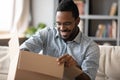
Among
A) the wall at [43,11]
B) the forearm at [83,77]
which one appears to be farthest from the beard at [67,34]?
the wall at [43,11]

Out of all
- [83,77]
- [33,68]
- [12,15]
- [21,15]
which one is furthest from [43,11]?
[33,68]

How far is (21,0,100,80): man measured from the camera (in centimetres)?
158

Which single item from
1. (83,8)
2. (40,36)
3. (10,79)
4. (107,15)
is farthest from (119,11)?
(10,79)

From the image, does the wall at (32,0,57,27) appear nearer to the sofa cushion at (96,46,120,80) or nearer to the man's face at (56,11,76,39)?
the sofa cushion at (96,46,120,80)

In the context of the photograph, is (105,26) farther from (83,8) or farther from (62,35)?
(62,35)

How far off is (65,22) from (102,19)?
2.72 metres

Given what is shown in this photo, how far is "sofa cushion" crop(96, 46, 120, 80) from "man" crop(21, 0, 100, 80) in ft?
1.03

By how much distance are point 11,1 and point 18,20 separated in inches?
12.3

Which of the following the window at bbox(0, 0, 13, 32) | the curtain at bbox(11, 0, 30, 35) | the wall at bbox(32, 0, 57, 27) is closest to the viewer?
the window at bbox(0, 0, 13, 32)

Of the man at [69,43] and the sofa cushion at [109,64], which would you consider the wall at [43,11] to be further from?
the man at [69,43]

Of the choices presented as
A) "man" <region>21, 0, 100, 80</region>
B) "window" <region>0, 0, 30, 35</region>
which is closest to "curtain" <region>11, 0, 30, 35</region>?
"window" <region>0, 0, 30, 35</region>

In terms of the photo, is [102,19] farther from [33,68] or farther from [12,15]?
[33,68]

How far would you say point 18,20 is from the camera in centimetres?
410

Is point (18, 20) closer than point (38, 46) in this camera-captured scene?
No
